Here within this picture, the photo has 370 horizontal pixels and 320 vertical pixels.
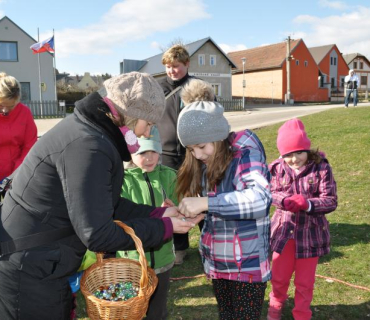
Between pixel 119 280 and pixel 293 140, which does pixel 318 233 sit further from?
pixel 119 280

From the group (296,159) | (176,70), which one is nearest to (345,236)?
(296,159)

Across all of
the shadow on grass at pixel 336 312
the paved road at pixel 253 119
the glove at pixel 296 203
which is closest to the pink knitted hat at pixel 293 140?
the glove at pixel 296 203

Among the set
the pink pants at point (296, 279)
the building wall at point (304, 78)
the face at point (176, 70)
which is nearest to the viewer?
the pink pants at point (296, 279)

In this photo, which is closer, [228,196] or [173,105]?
[228,196]

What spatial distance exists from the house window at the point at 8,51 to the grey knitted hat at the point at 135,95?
3617 cm

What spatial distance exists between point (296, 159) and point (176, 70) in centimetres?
191

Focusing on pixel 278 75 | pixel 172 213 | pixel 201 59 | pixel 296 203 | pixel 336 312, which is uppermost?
pixel 201 59

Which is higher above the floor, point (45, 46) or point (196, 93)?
point (45, 46)

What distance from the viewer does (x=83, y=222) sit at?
1.75 meters

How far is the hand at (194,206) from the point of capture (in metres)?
2.13

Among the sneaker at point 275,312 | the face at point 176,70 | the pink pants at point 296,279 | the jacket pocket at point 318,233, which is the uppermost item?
the face at point 176,70

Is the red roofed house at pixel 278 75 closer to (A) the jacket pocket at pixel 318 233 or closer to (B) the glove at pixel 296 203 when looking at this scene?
(A) the jacket pocket at pixel 318 233

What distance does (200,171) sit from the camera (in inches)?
101

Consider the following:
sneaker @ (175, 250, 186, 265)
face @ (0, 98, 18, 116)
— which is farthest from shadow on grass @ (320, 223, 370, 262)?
face @ (0, 98, 18, 116)
